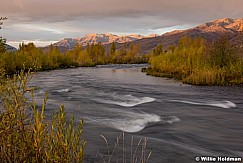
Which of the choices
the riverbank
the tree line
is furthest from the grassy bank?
the tree line

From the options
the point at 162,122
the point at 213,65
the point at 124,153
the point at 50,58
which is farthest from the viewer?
the point at 50,58

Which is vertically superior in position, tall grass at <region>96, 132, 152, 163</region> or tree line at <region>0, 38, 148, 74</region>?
tree line at <region>0, 38, 148, 74</region>

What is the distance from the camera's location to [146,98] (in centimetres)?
1962

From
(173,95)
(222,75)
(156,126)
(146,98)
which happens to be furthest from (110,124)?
(222,75)

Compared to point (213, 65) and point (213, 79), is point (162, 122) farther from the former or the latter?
point (213, 65)

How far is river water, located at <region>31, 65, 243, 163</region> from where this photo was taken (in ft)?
29.0

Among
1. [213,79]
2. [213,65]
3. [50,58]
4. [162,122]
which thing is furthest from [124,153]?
[50,58]

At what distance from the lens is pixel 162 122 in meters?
12.7

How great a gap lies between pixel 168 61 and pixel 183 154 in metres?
29.9

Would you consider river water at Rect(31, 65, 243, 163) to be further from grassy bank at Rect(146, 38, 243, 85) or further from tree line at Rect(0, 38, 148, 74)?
tree line at Rect(0, 38, 148, 74)

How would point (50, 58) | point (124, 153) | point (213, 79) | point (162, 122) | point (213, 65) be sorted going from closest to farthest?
point (124, 153)
point (162, 122)
point (213, 79)
point (213, 65)
point (50, 58)

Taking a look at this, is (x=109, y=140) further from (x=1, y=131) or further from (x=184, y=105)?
(x=184, y=105)

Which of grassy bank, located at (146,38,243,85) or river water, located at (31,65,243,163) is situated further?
grassy bank, located at (146,38,243,85)

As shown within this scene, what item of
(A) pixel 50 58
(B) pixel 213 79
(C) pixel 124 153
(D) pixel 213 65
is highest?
(A) pixel 50 58
